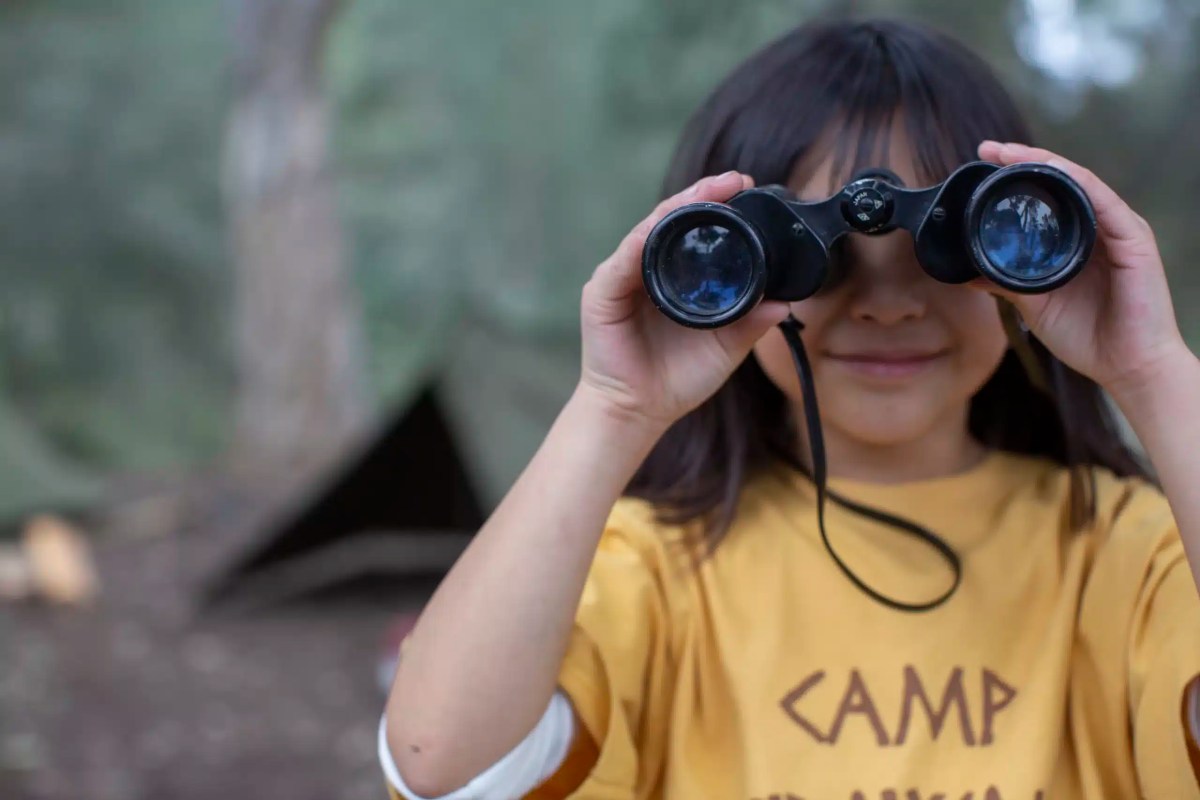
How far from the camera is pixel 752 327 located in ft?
3.62

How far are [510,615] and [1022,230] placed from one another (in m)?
0.51

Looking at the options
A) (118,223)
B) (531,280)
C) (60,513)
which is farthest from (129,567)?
(118,223)

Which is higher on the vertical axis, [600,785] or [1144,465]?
[1144,465]

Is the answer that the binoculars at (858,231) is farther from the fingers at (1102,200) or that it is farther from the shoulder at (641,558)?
the shoulder at (641,558)

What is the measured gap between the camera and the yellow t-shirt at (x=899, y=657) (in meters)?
1.10

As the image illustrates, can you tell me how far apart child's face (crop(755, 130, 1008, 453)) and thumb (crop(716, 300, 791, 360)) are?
0.07 m

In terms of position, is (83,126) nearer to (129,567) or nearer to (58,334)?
(58,334)

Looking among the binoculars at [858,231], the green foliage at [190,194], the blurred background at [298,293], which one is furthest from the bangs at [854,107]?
the green foliage at [190,194]

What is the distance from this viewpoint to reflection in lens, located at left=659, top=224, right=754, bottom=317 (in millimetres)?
1055

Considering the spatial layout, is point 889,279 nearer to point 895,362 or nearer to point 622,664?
point 895,362

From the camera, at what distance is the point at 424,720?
1062 millimetres

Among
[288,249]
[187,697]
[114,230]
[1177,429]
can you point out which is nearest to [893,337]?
[1177,429]

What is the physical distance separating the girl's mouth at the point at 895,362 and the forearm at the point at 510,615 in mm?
209

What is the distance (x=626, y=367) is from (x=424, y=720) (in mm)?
339
